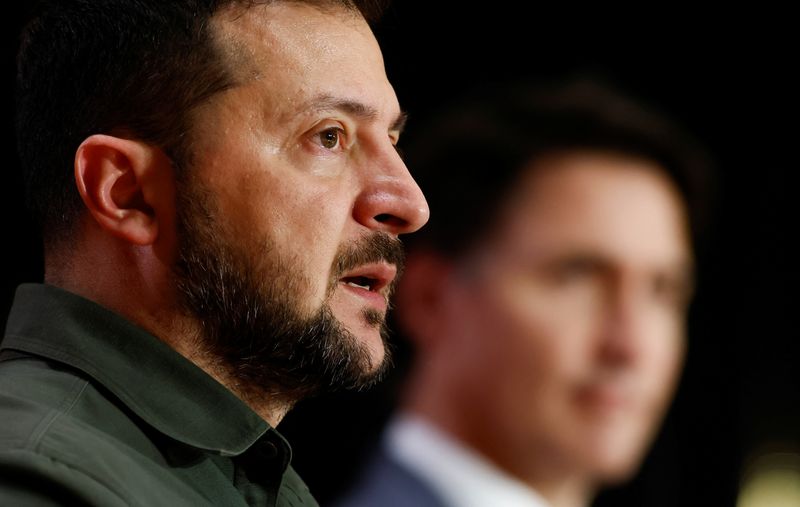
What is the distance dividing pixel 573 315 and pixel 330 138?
822 mm

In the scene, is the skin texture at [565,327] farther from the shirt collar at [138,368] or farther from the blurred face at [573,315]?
the shirt collar at [138,368]

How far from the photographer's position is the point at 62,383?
3.95 ft

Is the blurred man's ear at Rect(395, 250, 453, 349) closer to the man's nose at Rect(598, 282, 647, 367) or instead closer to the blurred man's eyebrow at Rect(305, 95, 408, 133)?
the man's nose at Rect(598, 282, 647, 367)

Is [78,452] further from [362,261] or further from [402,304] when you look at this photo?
[402,304]

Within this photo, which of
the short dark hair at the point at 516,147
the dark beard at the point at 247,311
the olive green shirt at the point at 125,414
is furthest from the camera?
the short dark hair at the point at 516,147

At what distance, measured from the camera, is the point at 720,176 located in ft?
11.8

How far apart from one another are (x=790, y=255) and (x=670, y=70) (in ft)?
2.42

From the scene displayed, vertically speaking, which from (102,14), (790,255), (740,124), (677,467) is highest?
(102,14)

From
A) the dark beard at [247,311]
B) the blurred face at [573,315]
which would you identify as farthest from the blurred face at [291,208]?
the blurred face at [573,315]

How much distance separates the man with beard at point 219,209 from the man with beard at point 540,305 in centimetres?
71

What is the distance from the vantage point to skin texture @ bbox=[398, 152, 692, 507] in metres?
2.05

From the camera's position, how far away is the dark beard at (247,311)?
52.4 inches

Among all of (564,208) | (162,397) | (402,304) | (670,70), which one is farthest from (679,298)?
(670,70)

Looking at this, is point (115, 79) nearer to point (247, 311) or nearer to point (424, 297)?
point (247, 311)
